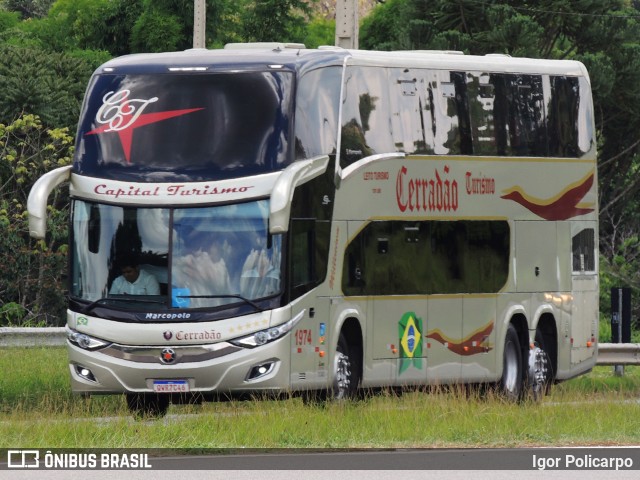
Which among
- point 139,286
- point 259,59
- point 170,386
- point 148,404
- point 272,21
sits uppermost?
point 272,21

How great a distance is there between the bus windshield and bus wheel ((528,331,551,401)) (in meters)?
6.37

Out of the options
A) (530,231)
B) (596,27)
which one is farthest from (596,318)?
(596,27)

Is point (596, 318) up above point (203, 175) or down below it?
below

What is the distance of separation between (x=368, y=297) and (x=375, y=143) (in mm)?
1822

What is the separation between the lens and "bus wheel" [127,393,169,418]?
2023 centimetres

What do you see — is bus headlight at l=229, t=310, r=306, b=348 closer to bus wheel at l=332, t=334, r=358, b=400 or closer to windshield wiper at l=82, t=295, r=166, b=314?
windshield wiper at l=82, t=295, r=166, b=314

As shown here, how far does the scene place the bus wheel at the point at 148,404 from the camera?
20234 millimetres

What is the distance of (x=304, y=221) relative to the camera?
65.1ft

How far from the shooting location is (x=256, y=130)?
19.6 metres

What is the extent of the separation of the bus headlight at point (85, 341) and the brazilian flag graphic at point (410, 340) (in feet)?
14.0

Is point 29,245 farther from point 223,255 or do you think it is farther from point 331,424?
point 331,424

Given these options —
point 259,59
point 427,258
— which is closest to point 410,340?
point 427,258

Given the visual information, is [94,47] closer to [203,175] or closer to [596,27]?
[596,27]

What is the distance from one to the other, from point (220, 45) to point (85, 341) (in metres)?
40.5
